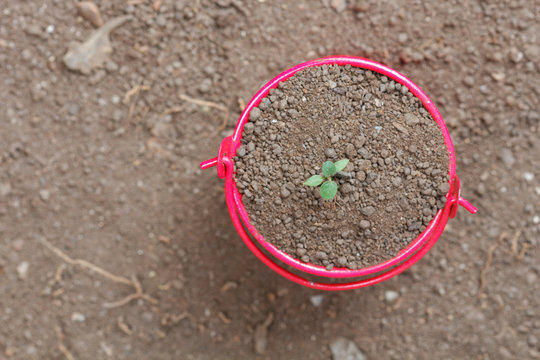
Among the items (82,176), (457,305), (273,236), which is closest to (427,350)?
(457,305)

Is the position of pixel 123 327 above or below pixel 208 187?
below

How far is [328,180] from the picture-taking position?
99 cm

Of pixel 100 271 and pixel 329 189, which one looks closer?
pixel 329 189

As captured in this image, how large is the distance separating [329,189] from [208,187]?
1.78 ft

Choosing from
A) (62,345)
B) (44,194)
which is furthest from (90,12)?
(62,345)

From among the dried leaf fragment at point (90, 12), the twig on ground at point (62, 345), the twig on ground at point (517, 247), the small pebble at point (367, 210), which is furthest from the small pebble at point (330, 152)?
the twig on ground at point (62, 345)

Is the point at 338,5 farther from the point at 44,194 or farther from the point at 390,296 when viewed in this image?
the point at 44,194

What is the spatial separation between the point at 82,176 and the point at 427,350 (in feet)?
3.88

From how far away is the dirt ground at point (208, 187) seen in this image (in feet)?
4.51

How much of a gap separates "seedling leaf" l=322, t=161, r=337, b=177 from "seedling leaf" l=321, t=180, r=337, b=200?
0.02 meters

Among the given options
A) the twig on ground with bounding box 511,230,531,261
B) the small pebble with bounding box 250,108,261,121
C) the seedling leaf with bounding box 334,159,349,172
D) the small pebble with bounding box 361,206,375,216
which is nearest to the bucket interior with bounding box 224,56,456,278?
the small pebble with bounding box 250,108,261,121

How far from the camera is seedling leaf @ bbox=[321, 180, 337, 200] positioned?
38.5 inches

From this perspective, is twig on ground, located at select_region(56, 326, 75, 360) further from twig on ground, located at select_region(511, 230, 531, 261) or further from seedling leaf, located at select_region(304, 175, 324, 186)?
twig on ground, located at select_region(511, 230, 531, 261)

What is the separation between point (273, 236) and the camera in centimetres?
108
